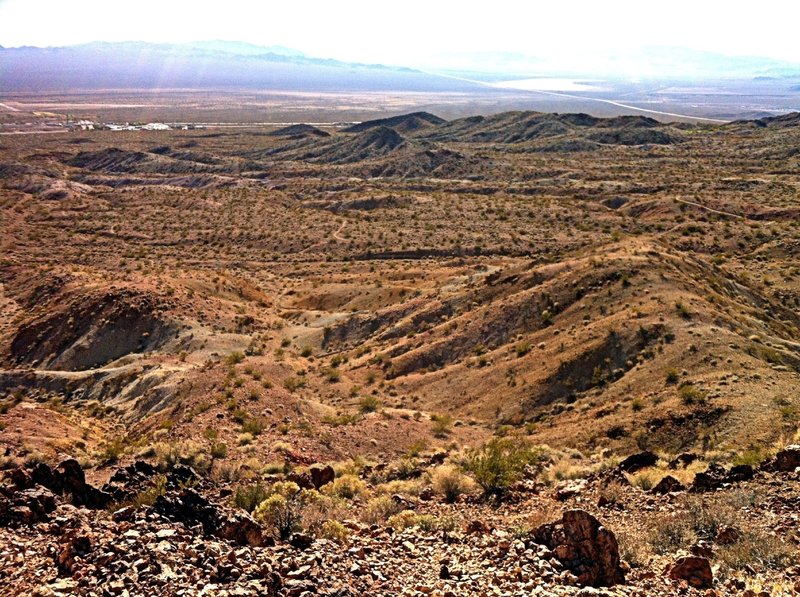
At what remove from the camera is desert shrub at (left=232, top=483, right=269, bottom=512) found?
399 inches

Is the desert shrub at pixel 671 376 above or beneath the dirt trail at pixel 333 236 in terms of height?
above

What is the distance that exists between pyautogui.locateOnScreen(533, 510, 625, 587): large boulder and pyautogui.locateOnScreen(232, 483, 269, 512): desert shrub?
4.83m

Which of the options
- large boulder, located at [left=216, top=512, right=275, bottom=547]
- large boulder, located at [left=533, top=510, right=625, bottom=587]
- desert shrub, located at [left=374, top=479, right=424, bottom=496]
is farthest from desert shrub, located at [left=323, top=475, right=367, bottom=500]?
large boulder, located at [left=533, top=510, right=625, bottom=587]

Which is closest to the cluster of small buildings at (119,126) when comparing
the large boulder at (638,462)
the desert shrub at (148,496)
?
the desert shrub at (148,496)

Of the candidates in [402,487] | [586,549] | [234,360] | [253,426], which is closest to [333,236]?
[234,360]

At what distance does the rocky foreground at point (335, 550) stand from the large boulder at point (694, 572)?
1 cm

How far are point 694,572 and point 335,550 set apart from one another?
4410 mm

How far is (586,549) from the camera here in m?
7.67

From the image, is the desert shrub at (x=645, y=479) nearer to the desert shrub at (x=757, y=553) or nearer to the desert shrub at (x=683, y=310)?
the desert shrub at (x=757, y=553)

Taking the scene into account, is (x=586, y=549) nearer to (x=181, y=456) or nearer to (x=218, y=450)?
(x=181, y=456)

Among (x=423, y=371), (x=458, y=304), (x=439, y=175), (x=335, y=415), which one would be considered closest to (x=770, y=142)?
(x=439, y=175)

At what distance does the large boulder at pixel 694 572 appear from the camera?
23.4ft

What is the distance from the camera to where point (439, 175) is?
88875 mm

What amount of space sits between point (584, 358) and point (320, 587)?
16.0 m
